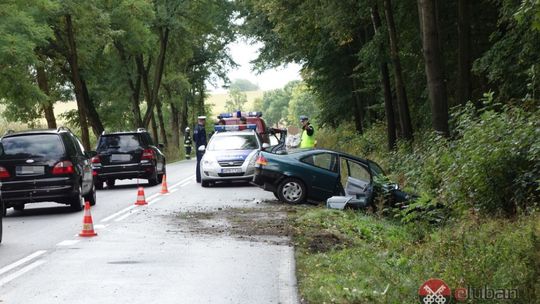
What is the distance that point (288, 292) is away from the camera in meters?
8.46

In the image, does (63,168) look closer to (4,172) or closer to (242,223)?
(4,172)

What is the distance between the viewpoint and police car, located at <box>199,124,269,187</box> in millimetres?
23547

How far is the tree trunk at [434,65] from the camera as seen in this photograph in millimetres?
18422

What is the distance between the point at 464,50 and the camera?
21.9 meters

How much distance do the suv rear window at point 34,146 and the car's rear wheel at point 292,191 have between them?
497cm

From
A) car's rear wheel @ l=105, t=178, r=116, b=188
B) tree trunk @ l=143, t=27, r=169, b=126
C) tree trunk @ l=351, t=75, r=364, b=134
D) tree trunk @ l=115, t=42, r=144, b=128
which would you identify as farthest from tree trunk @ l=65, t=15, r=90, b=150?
tree trunk @ l=351, t=75, r=364, b=134

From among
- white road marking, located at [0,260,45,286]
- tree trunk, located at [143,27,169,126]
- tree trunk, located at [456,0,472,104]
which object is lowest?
white road marking, located at [0,260,45,286]

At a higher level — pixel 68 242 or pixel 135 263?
pixel 68 242

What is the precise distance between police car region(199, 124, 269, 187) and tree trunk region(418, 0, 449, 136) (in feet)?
18.6

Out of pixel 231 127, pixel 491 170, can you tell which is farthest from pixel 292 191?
pixel 231 127

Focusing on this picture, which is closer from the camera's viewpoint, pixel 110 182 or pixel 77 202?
pixel 77 202

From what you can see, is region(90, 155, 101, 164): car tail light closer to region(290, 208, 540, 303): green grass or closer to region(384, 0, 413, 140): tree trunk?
region(384, 0, 413, 140): tree trunk

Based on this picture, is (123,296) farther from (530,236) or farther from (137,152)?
(137,152)

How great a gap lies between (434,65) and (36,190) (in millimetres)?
9349
